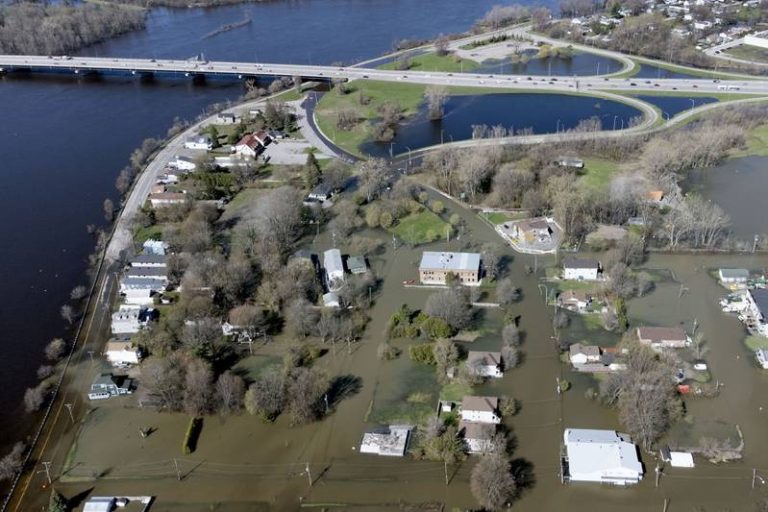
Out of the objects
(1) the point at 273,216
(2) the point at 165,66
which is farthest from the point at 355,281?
(2) the point at 165,66

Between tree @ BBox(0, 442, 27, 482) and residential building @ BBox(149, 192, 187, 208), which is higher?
residential building @ BBox(149, 192, 187, 208)

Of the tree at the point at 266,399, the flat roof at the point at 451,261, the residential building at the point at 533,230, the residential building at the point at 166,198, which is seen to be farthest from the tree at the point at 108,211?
the residential building at the point at 533,230

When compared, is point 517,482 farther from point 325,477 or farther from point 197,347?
point 197,347

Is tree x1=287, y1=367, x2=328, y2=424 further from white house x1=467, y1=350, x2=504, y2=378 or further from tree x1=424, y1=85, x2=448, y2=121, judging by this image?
tree x1=424, y1=85, x2=448, y2=121

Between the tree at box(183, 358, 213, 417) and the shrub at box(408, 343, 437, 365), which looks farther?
the shrub at box(408, 343, 437, 365)

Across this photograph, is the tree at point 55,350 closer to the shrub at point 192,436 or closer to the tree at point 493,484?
the shrub at point 192,436

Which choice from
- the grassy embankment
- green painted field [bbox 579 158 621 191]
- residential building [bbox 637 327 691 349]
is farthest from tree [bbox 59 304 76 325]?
the grassy embankment

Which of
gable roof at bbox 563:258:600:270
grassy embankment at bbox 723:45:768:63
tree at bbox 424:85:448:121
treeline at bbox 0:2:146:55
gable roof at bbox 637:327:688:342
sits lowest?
gable roof at bbox 637:327:688:342

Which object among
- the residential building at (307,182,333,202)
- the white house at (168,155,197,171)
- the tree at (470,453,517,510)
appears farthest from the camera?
the white house at (168,155,197,171)
